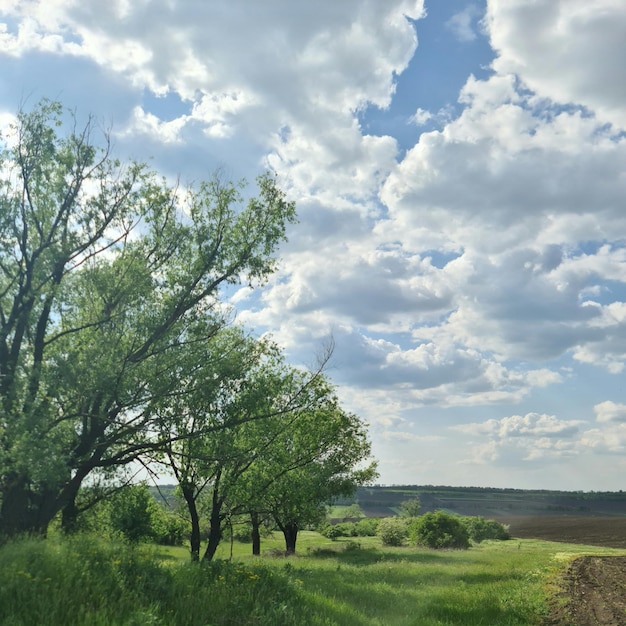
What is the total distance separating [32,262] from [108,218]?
10.2 feet

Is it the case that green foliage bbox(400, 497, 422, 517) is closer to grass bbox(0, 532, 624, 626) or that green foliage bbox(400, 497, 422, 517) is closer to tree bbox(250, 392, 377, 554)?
tree bbox(250, 392, 377, 554)

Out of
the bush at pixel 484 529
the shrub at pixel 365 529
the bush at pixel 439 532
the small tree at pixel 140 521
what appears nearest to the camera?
the small tree at pixel 140 521

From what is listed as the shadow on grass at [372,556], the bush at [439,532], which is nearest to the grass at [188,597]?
the shadow on grass at [372,556]

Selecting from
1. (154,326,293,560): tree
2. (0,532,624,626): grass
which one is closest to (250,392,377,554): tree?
(154,326,293,560): tree

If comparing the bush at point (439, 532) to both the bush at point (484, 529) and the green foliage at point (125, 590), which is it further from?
the green foliage at point (125, 590)

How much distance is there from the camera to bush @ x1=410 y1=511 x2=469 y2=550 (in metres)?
51.8

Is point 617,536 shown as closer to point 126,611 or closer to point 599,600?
point 599,600

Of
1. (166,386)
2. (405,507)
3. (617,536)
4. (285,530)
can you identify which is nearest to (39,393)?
(166,386)

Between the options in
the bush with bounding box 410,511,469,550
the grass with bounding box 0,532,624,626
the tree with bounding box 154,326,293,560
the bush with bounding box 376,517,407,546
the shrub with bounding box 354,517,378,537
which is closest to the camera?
the grass with bounding box 0,532,624,626

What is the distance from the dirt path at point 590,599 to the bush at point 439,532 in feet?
77.6

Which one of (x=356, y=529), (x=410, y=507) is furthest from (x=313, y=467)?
(x=410, y=507)

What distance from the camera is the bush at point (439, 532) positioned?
51.8m

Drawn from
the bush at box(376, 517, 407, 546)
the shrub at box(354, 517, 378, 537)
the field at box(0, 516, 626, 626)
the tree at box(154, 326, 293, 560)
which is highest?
the tree at box(154, 326, 293, 560)

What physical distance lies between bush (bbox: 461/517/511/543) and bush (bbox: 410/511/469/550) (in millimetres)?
22000
